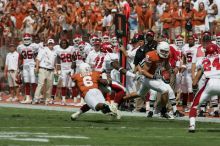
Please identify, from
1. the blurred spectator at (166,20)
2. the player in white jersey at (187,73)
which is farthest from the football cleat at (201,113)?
the blurred spectator at (166,20)

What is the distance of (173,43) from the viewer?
→ 2383 cm

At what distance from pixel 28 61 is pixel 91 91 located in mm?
8580

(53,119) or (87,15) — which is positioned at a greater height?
(87,15)

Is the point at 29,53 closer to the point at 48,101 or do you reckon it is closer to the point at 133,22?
the point at 48,101

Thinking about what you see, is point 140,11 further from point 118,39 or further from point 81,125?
point 81,125

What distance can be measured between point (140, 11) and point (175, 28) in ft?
4.47

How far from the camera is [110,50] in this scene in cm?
2348

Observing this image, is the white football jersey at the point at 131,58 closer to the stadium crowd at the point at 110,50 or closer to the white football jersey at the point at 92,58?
the stadium crowd at the point at 110,50

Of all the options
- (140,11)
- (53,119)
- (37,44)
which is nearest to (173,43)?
(140,11)

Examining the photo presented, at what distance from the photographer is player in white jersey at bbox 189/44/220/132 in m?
15.3

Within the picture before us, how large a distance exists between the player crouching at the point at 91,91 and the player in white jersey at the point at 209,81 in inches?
91.9

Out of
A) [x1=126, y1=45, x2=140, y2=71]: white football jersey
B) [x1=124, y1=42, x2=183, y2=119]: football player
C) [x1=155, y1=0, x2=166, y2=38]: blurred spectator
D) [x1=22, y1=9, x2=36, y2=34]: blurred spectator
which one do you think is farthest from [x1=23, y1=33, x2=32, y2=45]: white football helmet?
[x1=124, y1=42, x2=183, y2=119]: football player

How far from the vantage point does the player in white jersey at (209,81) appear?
1534cm

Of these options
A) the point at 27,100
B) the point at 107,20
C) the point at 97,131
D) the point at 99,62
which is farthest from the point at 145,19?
the point at 97,131
